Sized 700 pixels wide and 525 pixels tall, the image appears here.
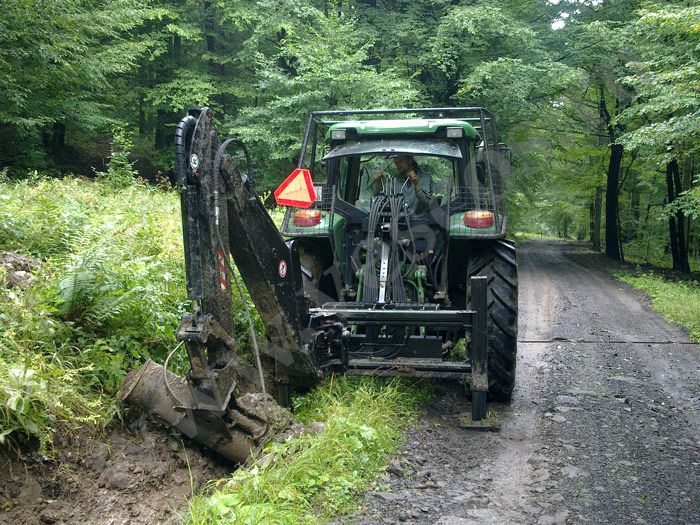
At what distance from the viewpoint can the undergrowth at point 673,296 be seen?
35.5 feet

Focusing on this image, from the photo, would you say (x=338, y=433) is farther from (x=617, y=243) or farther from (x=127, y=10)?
(x=617, y=243)

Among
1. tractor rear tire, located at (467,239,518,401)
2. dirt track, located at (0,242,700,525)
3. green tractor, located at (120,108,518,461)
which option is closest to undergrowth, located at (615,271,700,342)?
dirt track, located at (0,242,700,525)

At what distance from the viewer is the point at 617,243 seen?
80.4 feet

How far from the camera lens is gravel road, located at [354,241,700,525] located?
12.7 feet

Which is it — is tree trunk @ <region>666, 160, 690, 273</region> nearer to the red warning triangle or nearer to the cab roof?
the cab roof

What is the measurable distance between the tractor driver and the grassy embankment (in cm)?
178

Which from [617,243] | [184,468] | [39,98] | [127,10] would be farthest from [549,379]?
[617,243]

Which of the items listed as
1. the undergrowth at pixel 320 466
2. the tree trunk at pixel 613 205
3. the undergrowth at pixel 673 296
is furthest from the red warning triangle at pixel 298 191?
the tree trunk at pixel 613 205

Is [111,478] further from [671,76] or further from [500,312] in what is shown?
[671,76]

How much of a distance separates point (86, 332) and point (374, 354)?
Answer: 235 cm

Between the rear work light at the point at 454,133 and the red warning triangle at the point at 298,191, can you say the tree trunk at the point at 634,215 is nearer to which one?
the rear work light at the point at 454,133

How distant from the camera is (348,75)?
12.9m

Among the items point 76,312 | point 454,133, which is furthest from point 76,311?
point 454,133

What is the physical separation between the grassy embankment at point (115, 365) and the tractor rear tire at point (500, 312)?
79 centimetres
